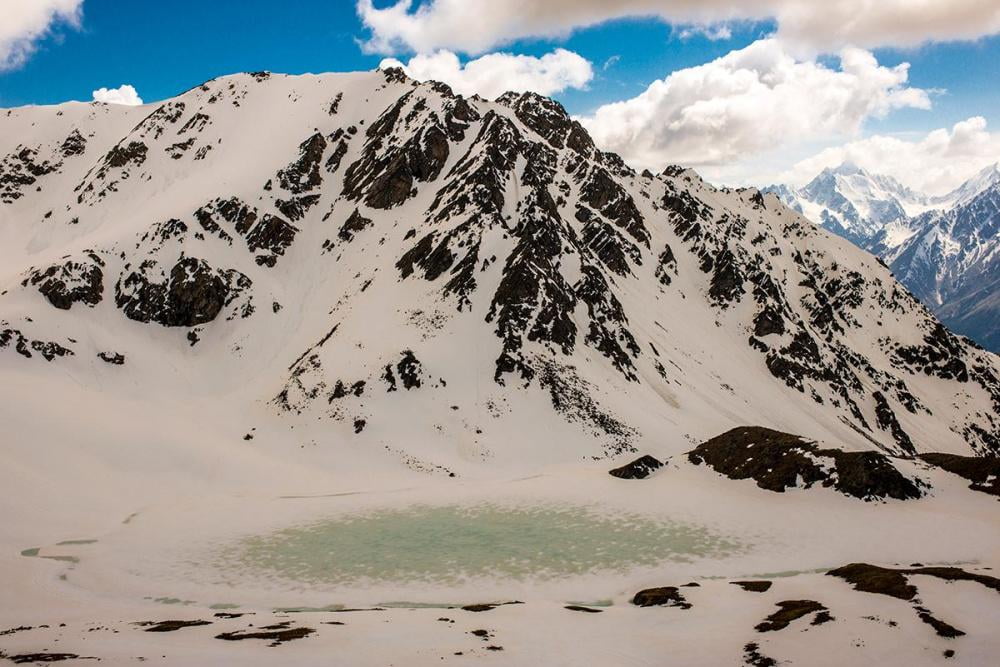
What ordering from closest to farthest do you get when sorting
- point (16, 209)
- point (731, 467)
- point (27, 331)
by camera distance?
1. point (731, 467)
2. point (27, 331)
3. point (16, 209)

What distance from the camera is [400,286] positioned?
334 ft

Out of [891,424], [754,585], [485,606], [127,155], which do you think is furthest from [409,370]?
[891,424]

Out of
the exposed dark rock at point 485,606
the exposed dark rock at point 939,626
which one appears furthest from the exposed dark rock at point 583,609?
the exposed dark rock at point 939,626

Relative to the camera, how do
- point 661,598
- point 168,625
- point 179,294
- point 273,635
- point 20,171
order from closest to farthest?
point 273,635
point 168,625
point 661,598
point 179,294
point 20,171

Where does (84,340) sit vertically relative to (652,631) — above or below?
above

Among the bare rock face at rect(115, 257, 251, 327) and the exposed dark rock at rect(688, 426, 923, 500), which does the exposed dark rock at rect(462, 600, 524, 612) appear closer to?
the exposed dark rock at rect(688, 426, 923, 500)

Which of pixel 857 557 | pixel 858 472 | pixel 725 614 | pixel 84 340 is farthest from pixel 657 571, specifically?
pixel 84 340

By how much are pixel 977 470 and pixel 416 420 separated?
58.6m

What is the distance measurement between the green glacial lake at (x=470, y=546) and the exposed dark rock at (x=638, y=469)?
37.5ft

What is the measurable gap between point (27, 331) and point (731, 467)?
321 feet

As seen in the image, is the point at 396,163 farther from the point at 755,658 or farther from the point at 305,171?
the point at 755,658

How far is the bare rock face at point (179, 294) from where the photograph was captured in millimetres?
104750

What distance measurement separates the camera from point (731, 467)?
189 feet

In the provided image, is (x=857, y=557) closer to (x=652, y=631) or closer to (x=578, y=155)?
(x=652, y=631)
